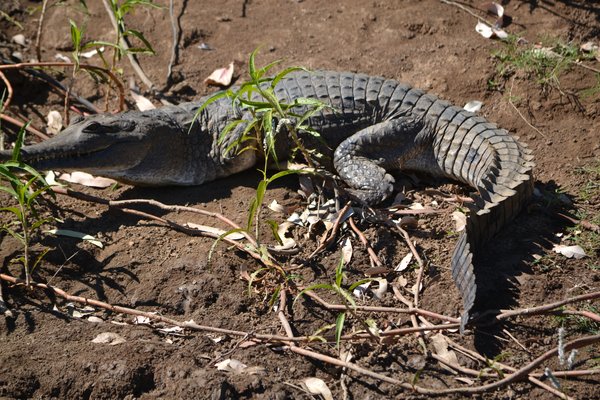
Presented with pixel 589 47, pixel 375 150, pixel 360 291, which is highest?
pixel 589 47

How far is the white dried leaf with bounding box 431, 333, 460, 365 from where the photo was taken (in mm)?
3104

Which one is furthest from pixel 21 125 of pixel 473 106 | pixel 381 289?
pixel 473 106

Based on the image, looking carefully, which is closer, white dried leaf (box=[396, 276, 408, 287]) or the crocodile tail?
the crocodile tail

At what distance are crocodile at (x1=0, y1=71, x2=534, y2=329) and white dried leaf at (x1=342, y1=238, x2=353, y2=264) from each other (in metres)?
0.46

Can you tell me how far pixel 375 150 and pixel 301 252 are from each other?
1.21 m

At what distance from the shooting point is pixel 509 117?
503 centimetres

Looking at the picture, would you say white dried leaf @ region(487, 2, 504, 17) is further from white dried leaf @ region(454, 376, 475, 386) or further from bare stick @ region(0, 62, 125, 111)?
white dried leaf @ region(454, 376, 475, 386)

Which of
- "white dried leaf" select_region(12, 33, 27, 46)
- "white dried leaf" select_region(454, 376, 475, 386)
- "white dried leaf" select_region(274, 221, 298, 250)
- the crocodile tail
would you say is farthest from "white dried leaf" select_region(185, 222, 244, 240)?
"white dried leaf" select_region(12, 33, 27, 46)

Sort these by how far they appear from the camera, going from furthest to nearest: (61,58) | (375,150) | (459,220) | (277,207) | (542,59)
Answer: (61,58), (542,59), (375,150), (277,207), (459,220)

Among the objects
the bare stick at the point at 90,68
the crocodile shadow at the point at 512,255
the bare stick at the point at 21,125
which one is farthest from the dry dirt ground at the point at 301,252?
the bare stick at the point at 90,68

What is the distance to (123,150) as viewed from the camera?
4.61 m

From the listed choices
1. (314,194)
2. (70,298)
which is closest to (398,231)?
(314,194)

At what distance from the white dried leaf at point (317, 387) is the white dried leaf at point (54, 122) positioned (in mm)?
3224

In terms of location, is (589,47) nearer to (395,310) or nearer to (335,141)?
(335,141)
